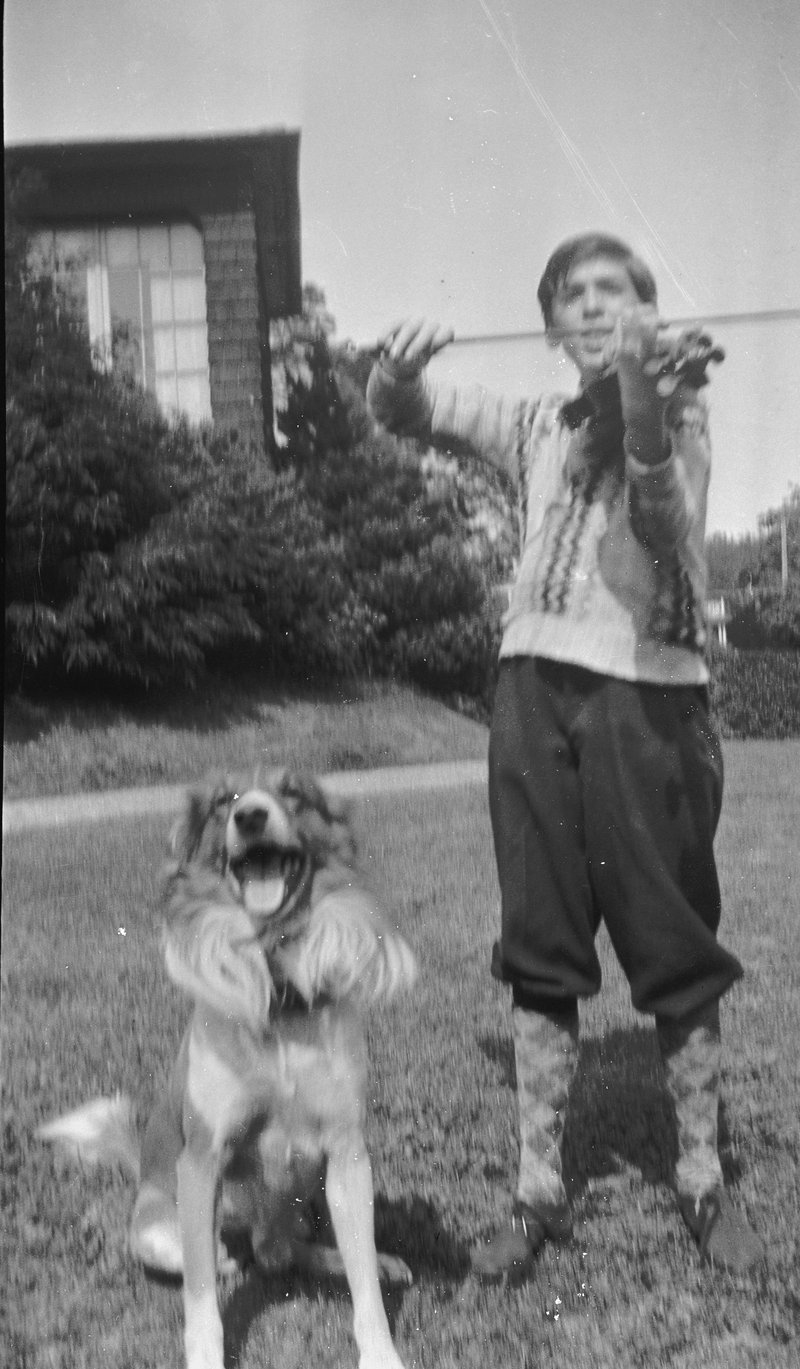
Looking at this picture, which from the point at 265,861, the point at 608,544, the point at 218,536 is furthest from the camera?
the point at 218,536

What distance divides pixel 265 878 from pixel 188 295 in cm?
99

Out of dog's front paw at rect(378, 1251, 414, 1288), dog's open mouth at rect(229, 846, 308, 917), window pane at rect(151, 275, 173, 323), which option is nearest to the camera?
dog's open mouth at rect(229, 846, 308, 917)

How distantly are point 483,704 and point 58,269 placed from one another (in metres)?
1.04

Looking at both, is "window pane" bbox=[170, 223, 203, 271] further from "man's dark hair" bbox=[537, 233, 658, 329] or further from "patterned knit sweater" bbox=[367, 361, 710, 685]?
"man's dark hair" bbox=[537, 233, 658, 329]

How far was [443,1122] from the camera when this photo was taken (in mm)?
1857

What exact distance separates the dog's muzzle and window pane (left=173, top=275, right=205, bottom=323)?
854mm

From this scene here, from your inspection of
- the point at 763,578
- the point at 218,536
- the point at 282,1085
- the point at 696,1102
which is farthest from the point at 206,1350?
the point at 763,578

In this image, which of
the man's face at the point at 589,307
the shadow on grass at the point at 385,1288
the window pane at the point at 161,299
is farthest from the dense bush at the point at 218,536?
the shadow on grass at the point at 385,1288

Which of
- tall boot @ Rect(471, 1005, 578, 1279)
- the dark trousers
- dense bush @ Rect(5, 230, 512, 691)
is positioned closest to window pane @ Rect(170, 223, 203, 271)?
dense bush @ Rect(5, 230, 512, 691)

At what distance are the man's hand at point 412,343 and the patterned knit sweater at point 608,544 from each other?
0.08 ft

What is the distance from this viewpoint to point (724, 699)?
6.09 ft

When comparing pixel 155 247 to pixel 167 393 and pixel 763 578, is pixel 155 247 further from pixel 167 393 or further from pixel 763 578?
pixel 763 578

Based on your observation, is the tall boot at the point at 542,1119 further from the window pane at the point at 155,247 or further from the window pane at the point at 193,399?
the window pane at the point at 155,247

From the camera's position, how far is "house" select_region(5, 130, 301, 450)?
1.84 metres
